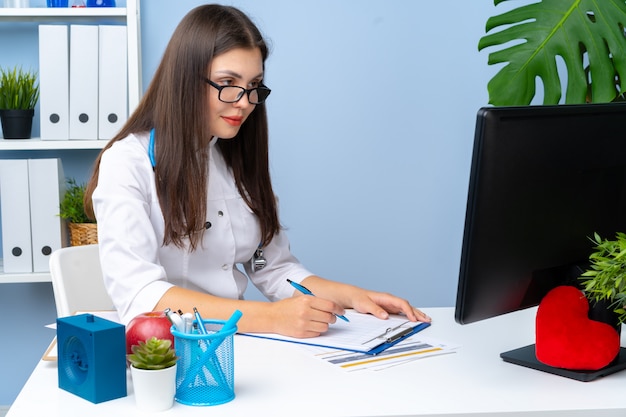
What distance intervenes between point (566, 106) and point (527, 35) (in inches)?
48.1

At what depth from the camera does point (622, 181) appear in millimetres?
1389

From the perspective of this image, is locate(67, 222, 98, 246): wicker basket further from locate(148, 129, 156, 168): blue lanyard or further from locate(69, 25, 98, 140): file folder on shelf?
locate(148, 129, 156, 168): blue lanyard

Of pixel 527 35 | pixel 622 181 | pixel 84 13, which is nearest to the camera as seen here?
pixel 622 181

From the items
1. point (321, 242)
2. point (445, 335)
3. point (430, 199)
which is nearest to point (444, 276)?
point (430, 199)

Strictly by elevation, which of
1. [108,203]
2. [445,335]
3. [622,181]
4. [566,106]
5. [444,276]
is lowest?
[444,276]

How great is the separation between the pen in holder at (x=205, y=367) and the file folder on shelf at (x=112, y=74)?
163 centimetres

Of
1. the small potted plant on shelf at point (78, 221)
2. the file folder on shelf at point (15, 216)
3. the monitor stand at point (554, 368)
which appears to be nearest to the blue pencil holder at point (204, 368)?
the monitor stand at point (554, 368)

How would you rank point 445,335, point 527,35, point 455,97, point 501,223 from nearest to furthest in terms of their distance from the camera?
point 501,223 < point 445,335 < point 527,35 < point 455,97

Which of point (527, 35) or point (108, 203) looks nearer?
point (108, 203)

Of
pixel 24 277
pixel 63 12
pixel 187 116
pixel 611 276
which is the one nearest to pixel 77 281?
pixel 187 116

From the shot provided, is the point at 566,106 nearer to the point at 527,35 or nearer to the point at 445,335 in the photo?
the point at 445,335

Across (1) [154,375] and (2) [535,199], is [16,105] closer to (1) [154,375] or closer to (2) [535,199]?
(1) [154,375]

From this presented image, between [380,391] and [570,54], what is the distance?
152 cm

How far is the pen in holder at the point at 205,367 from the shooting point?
1172mm
